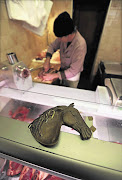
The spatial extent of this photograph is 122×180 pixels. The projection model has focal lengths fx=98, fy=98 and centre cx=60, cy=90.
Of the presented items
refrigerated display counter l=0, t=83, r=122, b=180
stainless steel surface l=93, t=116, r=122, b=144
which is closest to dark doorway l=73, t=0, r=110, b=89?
stainless steel surface l=93, t=116, r=122, b=144

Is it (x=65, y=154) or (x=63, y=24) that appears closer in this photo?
(x=65, y=154)

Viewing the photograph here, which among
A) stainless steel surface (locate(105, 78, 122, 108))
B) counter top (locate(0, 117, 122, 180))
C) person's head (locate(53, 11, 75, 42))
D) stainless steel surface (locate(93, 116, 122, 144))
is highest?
person's head (locate(53, 11, 75, 42))

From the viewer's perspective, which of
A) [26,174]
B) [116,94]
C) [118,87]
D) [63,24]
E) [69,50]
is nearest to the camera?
[26,174]

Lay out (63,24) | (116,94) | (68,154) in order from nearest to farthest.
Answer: (68,154), (116,94), (63,24)

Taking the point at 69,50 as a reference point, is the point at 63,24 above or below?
above

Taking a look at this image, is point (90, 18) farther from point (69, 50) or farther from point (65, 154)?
point (65, 154)

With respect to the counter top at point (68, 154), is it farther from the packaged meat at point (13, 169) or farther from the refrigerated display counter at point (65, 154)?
the packaged meat at point (13, 169)

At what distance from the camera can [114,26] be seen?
292 cm

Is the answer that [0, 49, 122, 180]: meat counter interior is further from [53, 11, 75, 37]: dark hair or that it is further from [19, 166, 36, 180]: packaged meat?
[53, 11, 75, 37]: dark hair

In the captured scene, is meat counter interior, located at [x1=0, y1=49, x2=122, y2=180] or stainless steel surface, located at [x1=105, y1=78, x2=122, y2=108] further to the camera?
stainless steel surface, located at [x1=105, y1=78, x2=122, y2=108]

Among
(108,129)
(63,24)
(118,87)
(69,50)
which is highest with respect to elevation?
(63,24)

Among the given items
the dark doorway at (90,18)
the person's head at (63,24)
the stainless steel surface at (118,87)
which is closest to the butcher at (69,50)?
the person's head at (63,24)

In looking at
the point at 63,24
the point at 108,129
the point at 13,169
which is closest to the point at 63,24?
the point at 63,24

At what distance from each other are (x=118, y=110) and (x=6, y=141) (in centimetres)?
83
